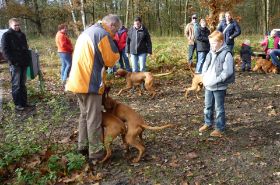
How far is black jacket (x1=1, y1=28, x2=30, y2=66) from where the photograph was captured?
7.56 meters

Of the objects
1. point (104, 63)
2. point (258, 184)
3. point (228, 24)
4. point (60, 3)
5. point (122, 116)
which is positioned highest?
point (60, 3)

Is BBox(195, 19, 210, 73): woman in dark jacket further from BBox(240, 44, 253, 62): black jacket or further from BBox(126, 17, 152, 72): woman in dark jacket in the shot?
BBox(240, 44, 253, 62): black jacket

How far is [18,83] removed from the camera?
7879mm

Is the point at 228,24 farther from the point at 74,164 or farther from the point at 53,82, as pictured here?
the point at 74,164

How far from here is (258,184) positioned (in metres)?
4.23

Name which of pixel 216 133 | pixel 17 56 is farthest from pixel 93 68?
pixel 17 56

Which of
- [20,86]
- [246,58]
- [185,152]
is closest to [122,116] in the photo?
[185,152]

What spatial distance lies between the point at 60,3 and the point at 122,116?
104 ft

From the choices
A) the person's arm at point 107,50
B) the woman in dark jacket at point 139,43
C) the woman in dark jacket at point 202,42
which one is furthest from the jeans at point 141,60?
the person's arm at point 107,50

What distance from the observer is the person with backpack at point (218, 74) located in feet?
17.7

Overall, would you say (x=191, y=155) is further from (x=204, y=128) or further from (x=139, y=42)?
(x=139, y=42)

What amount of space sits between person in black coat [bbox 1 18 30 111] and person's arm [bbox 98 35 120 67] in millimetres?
3950

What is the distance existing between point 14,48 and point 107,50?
4.06 metres

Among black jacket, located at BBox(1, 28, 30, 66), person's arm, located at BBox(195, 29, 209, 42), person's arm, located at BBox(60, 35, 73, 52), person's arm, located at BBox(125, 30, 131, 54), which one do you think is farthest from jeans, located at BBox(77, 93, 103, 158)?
person's arm, located at BBox(195, 29, 209, 42)
